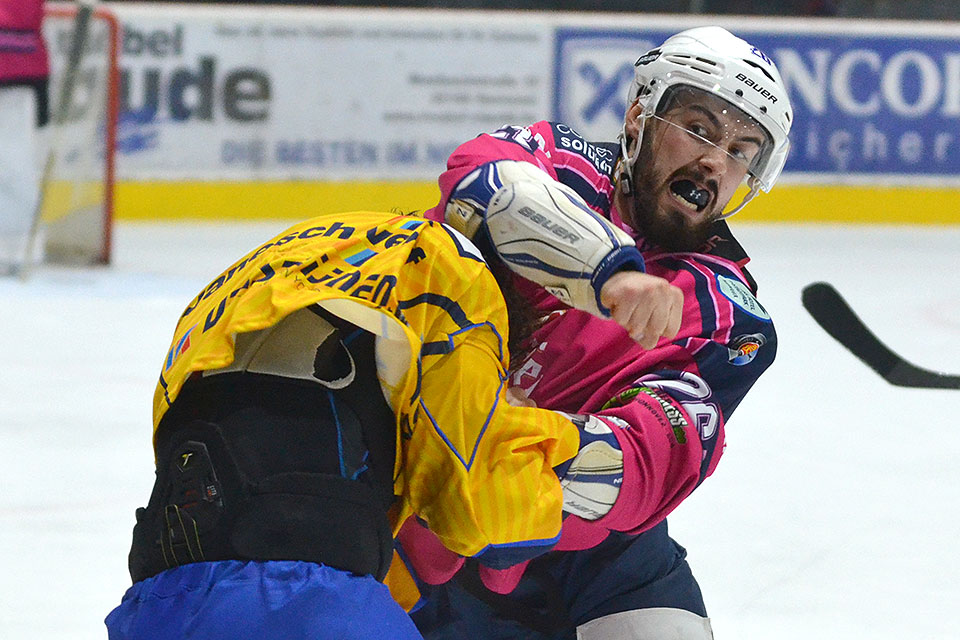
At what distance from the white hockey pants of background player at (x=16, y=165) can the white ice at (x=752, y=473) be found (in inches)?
18.0

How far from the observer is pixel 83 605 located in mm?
2406

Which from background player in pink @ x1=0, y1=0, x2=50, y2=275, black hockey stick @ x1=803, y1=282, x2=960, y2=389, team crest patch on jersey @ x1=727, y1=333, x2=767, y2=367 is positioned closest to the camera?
team crest patch on jersey @ x1=727, y1=333, x2=767, y2=367

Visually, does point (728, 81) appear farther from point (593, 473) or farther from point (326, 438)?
point (326, 438)

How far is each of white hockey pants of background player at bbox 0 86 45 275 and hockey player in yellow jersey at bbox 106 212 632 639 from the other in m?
5.07

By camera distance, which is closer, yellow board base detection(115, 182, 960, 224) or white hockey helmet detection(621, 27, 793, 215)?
white hockey helmet detection(621, 27, 793, 215)

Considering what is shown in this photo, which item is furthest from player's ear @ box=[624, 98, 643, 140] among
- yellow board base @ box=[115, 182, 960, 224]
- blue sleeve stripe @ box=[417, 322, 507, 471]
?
yellow board base @ box=[115, 182, 960, 224]

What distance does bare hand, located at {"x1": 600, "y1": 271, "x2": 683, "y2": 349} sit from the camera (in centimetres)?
124

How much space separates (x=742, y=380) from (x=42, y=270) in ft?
15.8

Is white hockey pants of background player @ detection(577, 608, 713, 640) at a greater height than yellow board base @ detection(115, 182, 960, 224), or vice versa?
white hockey pants of background player @ detection(577, 608, 713, 640)

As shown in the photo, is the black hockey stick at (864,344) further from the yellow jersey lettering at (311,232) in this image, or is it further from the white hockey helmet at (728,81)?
the yellow jersey lettering at (311,232)

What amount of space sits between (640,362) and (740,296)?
0.15 meters

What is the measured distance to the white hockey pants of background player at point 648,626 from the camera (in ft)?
6.08

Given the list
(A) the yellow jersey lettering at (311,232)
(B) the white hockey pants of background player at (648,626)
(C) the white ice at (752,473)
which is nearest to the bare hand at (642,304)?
(A) the yellow jersey lettering at (311,232)

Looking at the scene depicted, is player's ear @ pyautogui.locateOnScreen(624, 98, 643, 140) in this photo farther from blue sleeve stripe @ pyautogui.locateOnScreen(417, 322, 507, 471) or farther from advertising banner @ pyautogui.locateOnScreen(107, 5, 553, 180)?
advertising banner @ pyautogui.locateOnScreen(107, 5, 553, 180)
